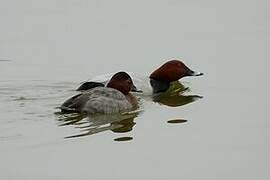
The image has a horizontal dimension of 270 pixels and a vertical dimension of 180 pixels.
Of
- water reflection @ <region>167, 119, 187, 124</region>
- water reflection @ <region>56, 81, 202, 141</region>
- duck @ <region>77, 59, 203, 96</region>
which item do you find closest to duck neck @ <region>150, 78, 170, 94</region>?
duck @ <region>77, 59, 203, 96</region>

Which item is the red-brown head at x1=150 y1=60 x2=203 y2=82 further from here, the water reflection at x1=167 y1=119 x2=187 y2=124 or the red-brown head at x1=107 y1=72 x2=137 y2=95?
the water reflection at x1=167 y1=119 x2=187 y2=124

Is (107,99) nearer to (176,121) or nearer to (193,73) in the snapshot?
(176,121)

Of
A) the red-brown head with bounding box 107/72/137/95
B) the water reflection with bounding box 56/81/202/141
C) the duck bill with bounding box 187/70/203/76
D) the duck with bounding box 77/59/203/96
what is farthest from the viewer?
the duck bill with bounding box 187/70/203/76

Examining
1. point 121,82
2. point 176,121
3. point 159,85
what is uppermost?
point 121,82

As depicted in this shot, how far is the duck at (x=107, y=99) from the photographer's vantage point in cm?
1005

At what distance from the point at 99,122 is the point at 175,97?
240 cm

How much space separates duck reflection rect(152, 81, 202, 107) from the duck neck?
6 centimetres

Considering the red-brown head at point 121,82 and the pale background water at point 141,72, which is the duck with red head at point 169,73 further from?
the red-brown head at point 121,82

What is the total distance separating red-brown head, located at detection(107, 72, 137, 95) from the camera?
1097 centimetres

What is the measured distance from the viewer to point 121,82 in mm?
11000

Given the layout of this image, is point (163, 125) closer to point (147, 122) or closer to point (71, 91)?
point (147, 122)

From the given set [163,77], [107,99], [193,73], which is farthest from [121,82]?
[193,73]

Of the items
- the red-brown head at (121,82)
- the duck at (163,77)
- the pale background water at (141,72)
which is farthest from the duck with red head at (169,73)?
the red-brown head at (121,82)

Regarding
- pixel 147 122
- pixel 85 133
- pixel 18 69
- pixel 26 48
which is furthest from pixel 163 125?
pixel 26 48
